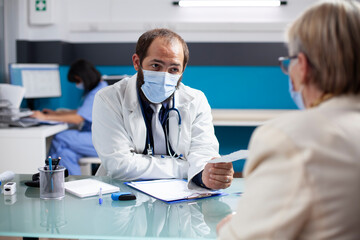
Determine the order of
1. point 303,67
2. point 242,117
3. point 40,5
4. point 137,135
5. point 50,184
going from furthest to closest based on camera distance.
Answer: point 40,5
point 242,117
point 137,135
point 50,184
point 303,67

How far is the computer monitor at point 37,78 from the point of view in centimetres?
358

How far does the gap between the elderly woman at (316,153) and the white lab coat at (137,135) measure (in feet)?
2.88

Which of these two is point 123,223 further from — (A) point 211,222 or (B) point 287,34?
(B) point 287,34

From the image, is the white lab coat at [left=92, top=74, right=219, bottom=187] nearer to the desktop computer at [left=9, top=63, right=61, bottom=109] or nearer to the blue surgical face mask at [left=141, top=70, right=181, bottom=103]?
the blue surgical face mask at [left=141, top=70, right=181, bottom=103]

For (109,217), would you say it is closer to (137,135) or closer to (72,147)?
(137,135)

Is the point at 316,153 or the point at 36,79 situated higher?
the point at 316,153

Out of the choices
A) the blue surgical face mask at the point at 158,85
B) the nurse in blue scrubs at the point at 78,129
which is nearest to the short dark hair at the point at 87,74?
the nurse in blue scrubs at the point at 78,129

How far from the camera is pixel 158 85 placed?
1.80 m

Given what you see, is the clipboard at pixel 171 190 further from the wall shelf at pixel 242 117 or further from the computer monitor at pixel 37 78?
the computer monitor at pixel 37 78

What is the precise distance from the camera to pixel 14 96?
310cm

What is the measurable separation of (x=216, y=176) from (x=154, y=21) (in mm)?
3076

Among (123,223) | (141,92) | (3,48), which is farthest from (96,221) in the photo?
(3,48)

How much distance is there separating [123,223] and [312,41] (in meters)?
0.67

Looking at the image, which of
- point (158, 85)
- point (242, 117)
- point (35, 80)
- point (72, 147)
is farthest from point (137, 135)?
point (35, 80)
